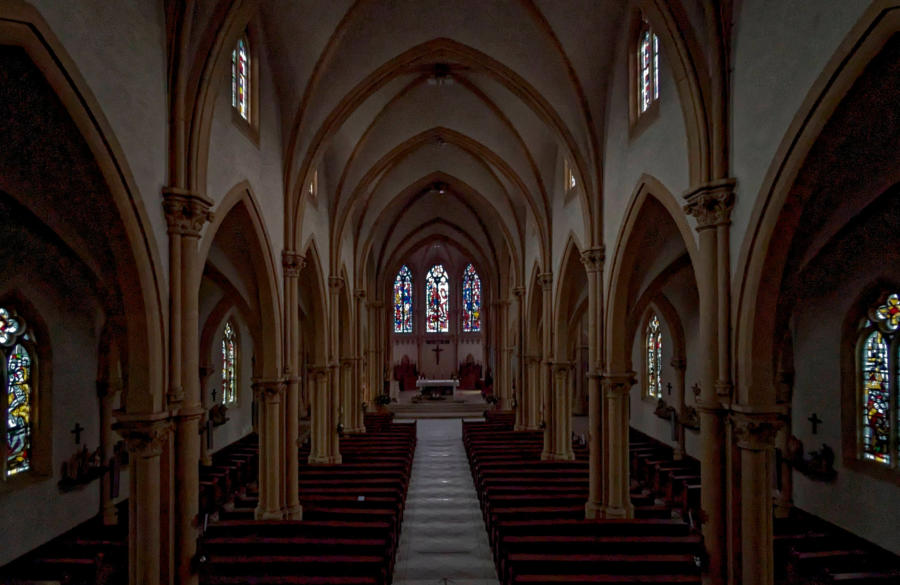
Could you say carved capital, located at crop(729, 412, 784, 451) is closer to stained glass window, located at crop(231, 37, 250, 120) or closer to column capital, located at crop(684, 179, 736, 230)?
column capital, located at crop(684, 179, 736, 230)

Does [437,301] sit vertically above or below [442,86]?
below

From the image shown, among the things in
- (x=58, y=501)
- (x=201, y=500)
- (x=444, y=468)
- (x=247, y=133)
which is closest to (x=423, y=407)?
(x=444, y=468)

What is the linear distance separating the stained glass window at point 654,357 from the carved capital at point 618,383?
38.3ft

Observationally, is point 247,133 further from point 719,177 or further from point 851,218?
point 851,218

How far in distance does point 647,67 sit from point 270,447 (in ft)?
38.1

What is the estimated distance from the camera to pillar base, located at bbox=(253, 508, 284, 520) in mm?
13812

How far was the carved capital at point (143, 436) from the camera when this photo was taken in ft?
26.5

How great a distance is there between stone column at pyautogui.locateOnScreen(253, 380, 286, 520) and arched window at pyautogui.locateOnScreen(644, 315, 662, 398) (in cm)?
1613

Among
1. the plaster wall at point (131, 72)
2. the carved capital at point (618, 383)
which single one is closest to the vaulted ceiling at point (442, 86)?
the carved capital at point (618, 383)

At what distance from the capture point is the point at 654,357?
25.4 metres

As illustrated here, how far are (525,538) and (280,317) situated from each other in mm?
7394

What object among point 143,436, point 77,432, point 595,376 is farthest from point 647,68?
point 77,432

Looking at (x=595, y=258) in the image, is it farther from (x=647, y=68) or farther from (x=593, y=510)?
(x=593, y=510)

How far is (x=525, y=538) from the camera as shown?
34.6 feet
